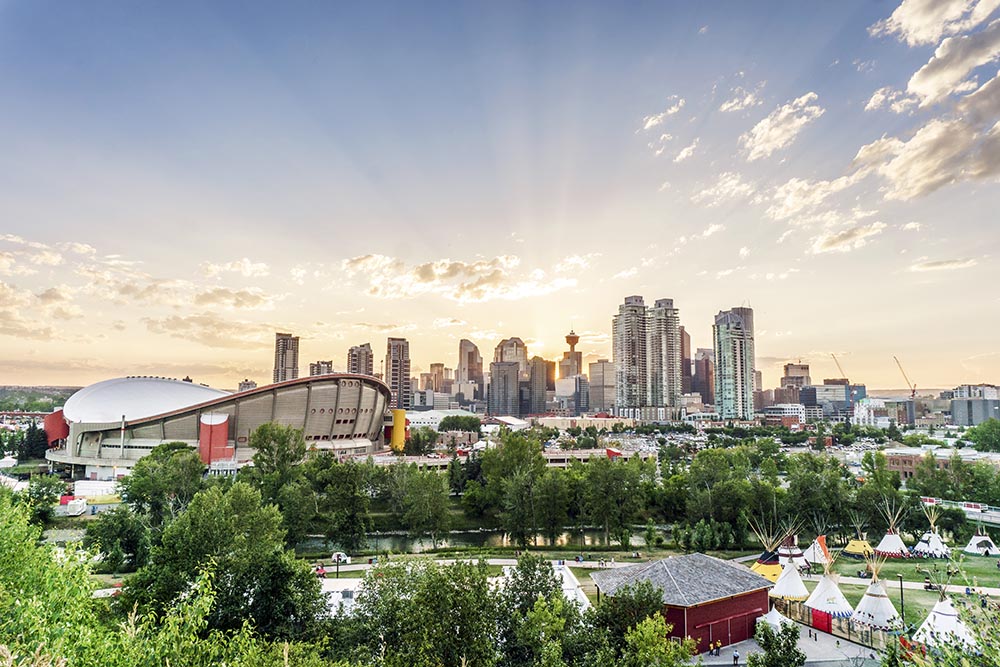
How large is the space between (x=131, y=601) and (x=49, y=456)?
58059 millimetres

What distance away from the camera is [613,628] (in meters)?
15.3

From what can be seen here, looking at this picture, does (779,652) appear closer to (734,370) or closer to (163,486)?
(163,486)

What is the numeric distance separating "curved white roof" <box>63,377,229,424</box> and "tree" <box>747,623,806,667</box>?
64.5 m

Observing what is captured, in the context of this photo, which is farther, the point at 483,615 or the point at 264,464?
the point at 264,464

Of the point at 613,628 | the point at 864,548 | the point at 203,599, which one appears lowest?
the point at 864,548

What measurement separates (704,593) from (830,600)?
228 inches

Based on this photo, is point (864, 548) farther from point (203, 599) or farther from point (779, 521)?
point (203, 599)

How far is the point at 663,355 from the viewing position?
16012cm

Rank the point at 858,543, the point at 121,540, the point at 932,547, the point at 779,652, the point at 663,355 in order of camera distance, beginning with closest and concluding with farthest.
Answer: the point at 779,652 → the point at 121,540 → the point at 932,547 → the point at 858,543 → the point at 663,355

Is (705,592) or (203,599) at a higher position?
(203,599)

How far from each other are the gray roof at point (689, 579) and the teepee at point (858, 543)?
14.6 m

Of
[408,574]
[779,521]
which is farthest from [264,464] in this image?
[779,521]

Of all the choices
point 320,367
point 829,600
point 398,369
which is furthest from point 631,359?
point 829,600

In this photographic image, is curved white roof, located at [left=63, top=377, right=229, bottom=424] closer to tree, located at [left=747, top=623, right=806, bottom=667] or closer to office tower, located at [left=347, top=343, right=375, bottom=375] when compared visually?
tree, located at [left=747, top=623, right=806, bottom=667]
